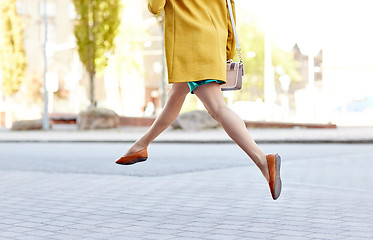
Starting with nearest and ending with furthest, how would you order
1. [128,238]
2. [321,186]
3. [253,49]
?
[128,238] < [321,186] < [253,49]

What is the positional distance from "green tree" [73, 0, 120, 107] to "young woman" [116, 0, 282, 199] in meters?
25.9

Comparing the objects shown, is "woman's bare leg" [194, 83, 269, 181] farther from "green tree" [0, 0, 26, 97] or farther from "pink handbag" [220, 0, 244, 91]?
"green tree" [0, 0, 26, 97]

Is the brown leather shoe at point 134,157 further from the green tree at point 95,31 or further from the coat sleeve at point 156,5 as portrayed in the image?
the green tree at point 95,31

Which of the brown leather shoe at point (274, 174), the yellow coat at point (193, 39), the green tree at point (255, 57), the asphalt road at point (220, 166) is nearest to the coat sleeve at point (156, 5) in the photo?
the yellow coat at point (193, 39)

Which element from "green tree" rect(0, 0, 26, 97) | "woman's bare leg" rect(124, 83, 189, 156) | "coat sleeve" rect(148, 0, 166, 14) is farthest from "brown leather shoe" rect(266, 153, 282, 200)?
"green tree" rect(0, 0, 26, 97)

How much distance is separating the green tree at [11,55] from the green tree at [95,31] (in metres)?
12.6

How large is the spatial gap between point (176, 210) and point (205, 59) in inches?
58.1

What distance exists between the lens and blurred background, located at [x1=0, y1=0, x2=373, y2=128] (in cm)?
3116

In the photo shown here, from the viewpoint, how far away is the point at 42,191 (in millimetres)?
7410

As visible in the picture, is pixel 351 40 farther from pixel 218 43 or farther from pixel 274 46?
pixel 218 43

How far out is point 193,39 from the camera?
4980 millimetres

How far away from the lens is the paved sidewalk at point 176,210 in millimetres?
4863

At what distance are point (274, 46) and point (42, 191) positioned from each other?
1792 inches

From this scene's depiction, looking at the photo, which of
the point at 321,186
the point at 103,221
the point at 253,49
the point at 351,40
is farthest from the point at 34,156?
the point at 351,40
